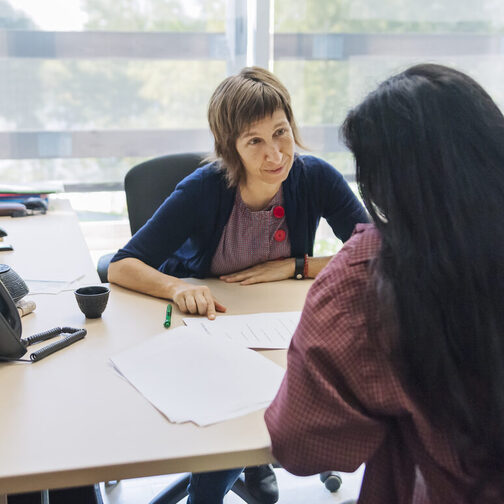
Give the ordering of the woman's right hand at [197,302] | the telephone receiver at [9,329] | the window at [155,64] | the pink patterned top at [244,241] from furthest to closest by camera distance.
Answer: the window at [155,64]
the pink patterned top at [244,241]
the woman's right hand at [197,302]
the telephone receiver at [9,329]

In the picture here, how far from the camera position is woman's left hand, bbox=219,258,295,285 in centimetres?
165

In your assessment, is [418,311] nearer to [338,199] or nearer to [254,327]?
[254,327]

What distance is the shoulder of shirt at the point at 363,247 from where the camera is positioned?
767 mm

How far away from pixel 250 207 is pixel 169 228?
261mm

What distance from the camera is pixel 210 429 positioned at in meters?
0.89

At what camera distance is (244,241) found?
5.78 feet

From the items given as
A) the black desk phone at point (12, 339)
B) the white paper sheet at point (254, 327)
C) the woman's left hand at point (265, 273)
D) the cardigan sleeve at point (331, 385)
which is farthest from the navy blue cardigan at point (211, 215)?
the cardigan sleeve at point (331, 385)

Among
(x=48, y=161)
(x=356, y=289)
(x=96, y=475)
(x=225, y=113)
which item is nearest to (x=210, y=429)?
(x=96, y=475)

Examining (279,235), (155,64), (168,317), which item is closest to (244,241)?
(279,235)

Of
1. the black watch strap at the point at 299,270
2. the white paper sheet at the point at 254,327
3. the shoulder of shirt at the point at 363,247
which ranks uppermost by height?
the shoulder of shirt at the point at 363,247

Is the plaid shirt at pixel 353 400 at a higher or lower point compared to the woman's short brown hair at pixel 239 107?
lower

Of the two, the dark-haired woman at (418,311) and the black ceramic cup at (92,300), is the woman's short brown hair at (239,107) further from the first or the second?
the dark-haired woman at (418,311)

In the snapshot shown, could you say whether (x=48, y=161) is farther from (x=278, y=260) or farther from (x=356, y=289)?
(x=356, y=289)

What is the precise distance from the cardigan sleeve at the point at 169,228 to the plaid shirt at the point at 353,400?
2.98 ft
